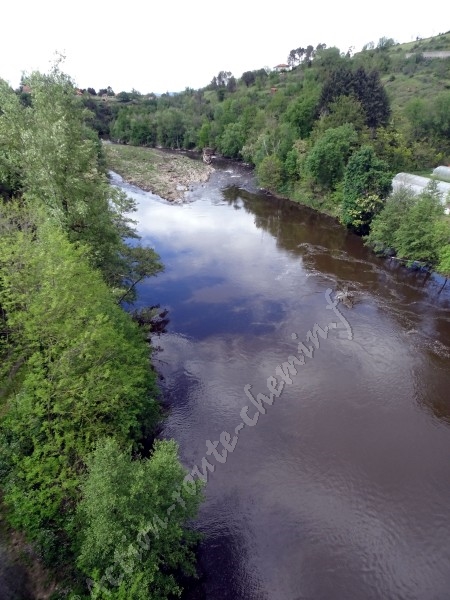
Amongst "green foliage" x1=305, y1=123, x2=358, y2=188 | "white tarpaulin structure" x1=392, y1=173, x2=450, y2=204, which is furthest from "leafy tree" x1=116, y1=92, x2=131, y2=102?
"white tarpaulin structure" x1=392, y1=173, x2=450, y2=204

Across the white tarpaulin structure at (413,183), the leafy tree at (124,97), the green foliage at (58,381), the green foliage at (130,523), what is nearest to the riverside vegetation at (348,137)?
the white tarpaulin structure at (413,183)

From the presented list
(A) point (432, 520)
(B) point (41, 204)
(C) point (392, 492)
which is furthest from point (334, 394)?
(B) point (41, 204)

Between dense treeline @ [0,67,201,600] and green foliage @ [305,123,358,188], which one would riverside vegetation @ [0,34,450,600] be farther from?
green foliage @ [305,123,358,188]

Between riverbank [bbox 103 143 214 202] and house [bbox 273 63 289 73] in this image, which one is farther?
house [bbox 273 63 289 73]

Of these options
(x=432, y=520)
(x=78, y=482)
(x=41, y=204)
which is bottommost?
(x=432, y=520)

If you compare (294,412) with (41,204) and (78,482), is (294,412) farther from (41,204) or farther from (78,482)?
(41,204)
